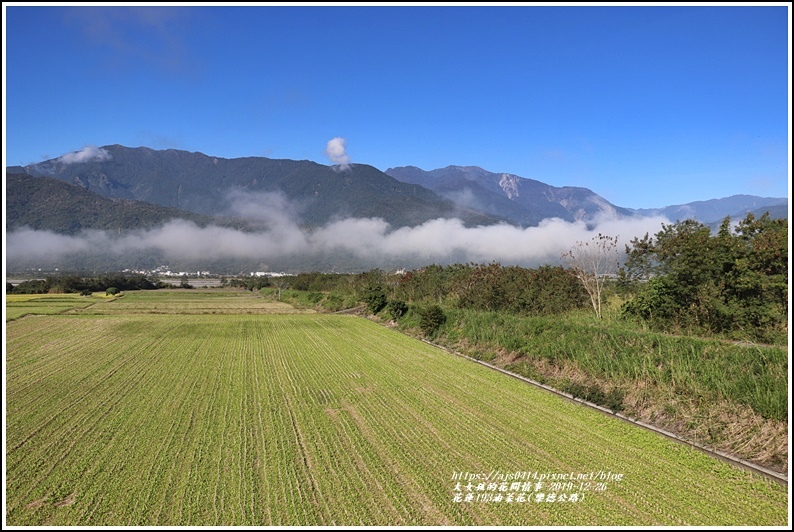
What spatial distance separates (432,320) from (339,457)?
1547 centimetres

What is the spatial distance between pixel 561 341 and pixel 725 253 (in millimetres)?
5617

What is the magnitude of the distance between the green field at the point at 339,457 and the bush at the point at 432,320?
8145mm

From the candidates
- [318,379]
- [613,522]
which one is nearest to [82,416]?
[318,379]

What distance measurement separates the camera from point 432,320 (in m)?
22.5

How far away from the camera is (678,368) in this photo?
9875 mm

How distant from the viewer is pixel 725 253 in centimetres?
1387

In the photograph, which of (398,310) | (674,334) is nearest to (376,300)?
(398,310)

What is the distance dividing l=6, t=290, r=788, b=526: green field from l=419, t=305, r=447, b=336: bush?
8.15 meters

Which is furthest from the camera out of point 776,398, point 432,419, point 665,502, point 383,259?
point 383,259

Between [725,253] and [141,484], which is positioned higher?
[725,253]

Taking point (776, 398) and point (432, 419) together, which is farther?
point (432, 419)

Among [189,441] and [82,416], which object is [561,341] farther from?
[82,416]

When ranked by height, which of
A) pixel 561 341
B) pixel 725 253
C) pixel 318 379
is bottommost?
pixel 318 379

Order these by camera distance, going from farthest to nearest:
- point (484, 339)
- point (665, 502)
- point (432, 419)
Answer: point (484, 339)
point (432, 419)
point (665, 502)
